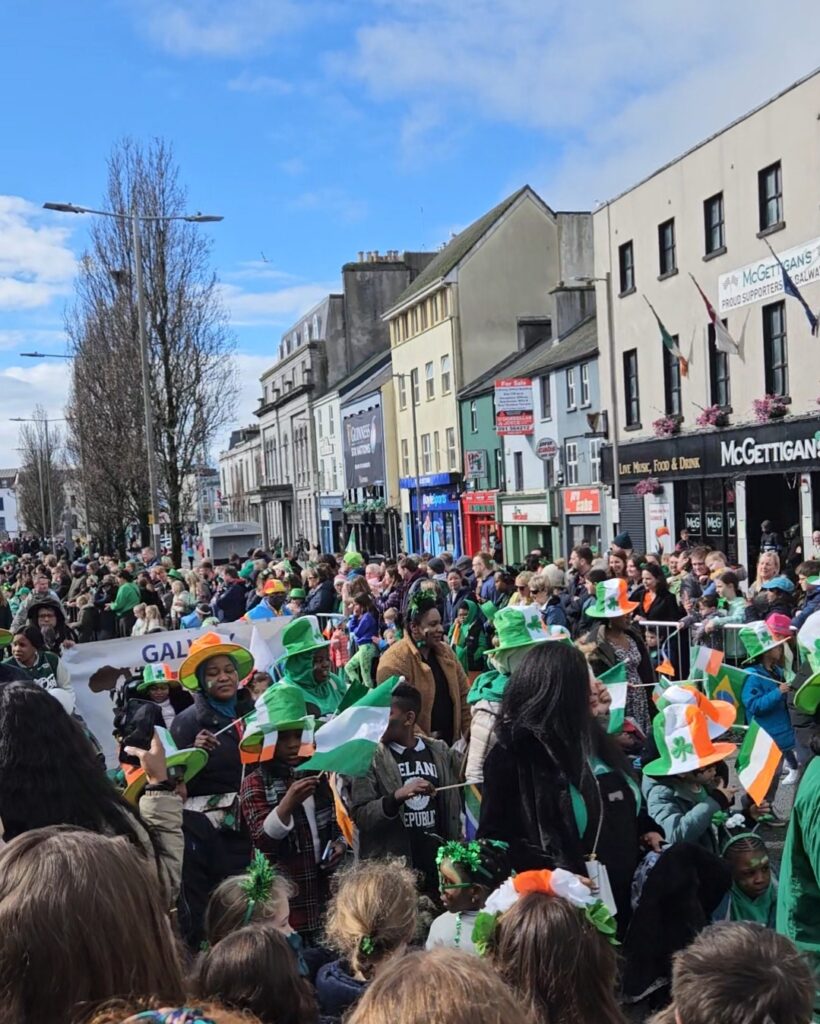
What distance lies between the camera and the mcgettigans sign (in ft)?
65.2

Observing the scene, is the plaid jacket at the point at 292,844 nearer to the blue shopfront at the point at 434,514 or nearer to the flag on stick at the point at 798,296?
the flag on stick at the point at 798,296

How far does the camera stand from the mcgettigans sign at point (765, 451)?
1986cm

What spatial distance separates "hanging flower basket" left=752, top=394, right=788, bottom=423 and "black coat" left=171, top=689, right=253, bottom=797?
17.9 m

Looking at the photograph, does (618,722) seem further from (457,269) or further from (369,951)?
(457,269)

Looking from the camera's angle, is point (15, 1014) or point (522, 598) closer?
point (15, 1014)

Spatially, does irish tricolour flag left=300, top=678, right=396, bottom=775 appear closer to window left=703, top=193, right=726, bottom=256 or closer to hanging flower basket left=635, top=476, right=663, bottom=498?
window left=703, top=193, right=726, bottom=256

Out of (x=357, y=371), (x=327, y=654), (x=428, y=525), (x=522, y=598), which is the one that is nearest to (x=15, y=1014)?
(x=327, y=654)

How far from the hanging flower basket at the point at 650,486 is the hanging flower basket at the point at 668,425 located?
1235 millimetres

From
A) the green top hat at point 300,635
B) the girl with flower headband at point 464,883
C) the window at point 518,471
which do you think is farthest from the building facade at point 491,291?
the girl with flower headband at point 464,883

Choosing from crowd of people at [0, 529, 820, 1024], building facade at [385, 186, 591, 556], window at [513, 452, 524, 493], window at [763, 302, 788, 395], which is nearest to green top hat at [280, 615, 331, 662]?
crowd of people at [0, 529, 820, 1024]

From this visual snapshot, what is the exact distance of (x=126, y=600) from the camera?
14.6 m

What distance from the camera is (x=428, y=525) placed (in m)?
45.5

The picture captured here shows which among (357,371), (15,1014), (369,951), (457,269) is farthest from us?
(357,371)

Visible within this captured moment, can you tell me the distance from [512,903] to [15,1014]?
1514 millimetres
